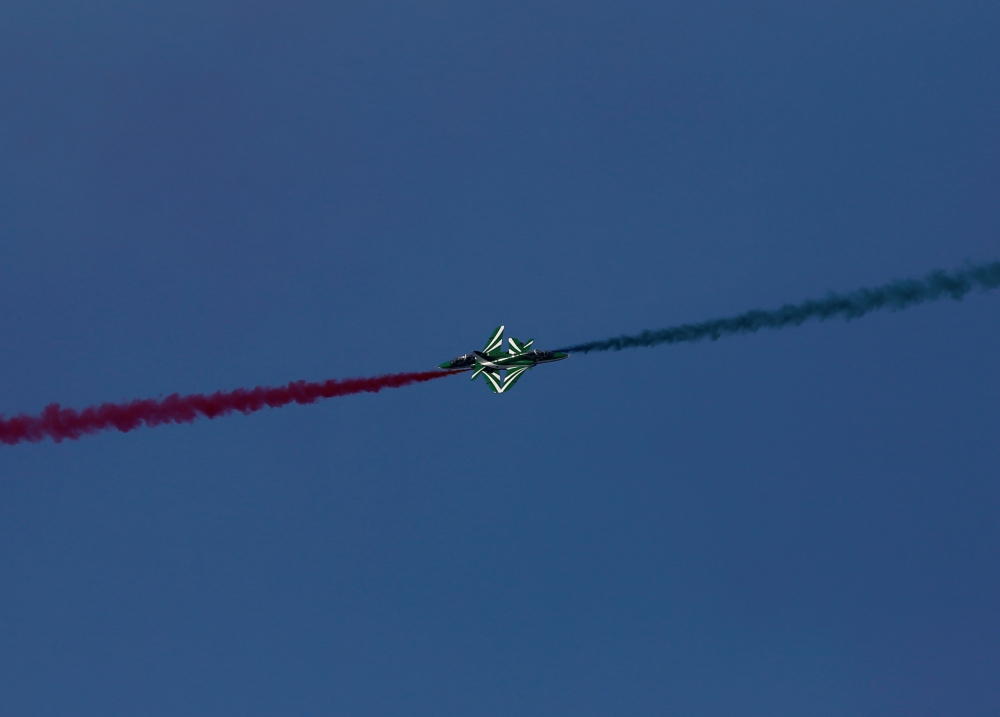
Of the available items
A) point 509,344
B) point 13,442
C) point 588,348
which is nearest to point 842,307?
point 588,348

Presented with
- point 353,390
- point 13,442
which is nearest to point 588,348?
point 353,390

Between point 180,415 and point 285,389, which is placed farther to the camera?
point 285,389

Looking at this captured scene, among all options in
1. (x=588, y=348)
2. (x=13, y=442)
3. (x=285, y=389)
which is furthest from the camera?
(x=588, y=348)

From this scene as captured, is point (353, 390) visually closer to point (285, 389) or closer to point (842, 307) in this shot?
point (285, 389)

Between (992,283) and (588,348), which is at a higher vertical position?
(588,348)

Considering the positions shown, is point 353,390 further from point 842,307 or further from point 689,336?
point 842,307

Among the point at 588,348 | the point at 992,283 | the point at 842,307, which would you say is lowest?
the point at 992,283

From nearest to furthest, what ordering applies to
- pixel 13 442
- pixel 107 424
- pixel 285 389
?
pixel 13 442 < pixel 107 424 < pixel 285 389
